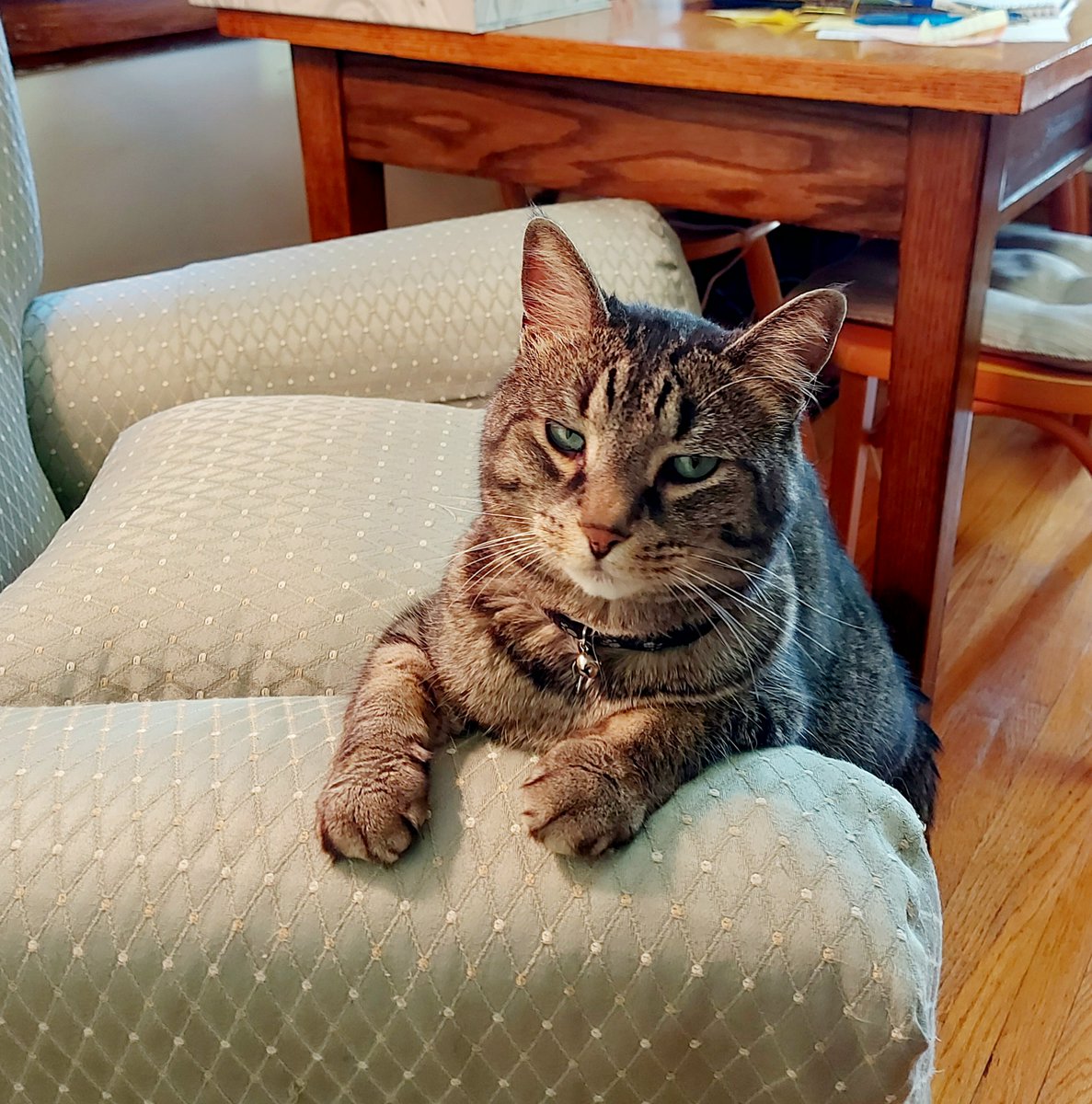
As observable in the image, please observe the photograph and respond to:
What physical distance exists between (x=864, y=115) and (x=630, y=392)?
546 mm

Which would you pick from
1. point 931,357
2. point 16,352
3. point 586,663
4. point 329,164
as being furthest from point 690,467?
point 329,164

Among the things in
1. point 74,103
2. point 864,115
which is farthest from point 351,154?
point 864,115

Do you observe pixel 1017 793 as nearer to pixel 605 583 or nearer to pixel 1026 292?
pixel 1026 292

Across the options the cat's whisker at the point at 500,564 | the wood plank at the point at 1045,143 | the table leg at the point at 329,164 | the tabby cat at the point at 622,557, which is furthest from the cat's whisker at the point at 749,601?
the table leg at the point at 329,164

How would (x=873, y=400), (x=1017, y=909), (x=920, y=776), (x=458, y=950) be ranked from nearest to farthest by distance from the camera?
(x=458, y=950) → (x=920, y=776) → (x=1017, y=909) → (x=873, y=400)

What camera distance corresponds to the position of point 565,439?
2.57 ft

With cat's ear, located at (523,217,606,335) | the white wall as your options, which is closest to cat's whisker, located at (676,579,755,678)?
cat's ear, located at (523,217,606,335)

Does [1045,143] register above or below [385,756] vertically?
above

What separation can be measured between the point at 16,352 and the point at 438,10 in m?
0.62

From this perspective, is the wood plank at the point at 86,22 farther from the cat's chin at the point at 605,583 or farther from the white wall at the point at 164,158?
the cat's chin at the point at 605,583

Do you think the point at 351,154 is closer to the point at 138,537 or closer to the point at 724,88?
the point at 724,88

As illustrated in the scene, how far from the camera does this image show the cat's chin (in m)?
0.74

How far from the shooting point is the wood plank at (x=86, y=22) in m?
1.58

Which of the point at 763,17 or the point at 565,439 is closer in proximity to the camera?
the point at 565,439
